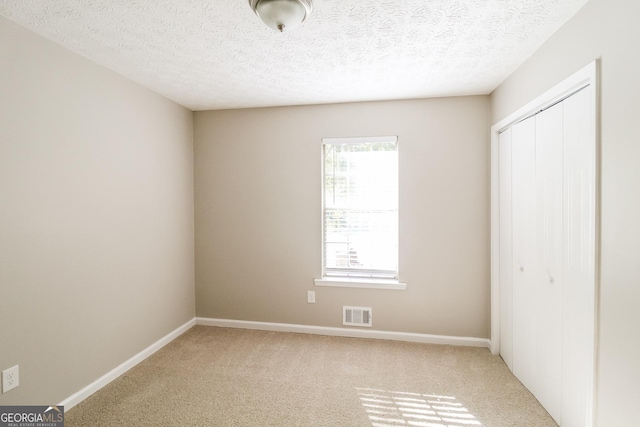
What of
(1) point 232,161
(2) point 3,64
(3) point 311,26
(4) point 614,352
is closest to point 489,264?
(4) point 614,352

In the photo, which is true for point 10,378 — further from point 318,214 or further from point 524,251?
point 524,251

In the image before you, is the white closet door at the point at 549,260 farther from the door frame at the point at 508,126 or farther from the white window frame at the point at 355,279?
the white window frame at the point at 355,279

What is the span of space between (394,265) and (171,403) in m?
2.30

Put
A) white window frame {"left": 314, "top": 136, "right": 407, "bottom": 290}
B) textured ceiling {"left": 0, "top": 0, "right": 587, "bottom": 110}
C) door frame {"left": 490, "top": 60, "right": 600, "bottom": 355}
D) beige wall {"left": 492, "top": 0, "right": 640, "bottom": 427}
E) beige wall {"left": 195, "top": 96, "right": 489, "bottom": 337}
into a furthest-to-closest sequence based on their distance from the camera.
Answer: white window frame {"left": 314, "top": 136, "right": 407, "bottom": 290}
beige wall {"left": 195, "top": 96, "right": 489, "bottom": 337}
textured ceiling {"left": 0, "top": 0, "right": 587, "bottom": 110}
door frame {"left": 490, "top": 60, "right": 600, "bottom": 355}
beige wall {"left": 492, "top": 0, "right": 640, "bottom": 427}

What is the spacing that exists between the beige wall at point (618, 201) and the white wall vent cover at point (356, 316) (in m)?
2.04

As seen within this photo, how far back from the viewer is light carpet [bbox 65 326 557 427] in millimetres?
2141

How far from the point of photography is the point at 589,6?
165cm

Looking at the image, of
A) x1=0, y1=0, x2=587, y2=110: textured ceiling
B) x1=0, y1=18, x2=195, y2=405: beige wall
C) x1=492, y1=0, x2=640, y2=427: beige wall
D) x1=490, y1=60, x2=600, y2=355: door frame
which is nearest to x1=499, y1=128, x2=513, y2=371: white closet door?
x1=490, y1=60, x2=600, y2=355: door frame

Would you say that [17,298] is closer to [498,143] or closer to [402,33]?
[402,33]

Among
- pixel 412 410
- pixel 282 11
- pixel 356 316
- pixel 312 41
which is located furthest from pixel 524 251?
pixel 282 11

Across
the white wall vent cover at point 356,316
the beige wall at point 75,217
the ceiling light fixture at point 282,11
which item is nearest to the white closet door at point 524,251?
the white wall vent cover at point 356,316

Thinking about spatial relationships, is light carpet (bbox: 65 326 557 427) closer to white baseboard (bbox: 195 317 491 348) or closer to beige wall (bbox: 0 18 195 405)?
white baseboard (bbox: 195 317 491 348)

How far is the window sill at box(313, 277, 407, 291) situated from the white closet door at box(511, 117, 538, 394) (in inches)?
41.7

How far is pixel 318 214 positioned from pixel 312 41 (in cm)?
181
